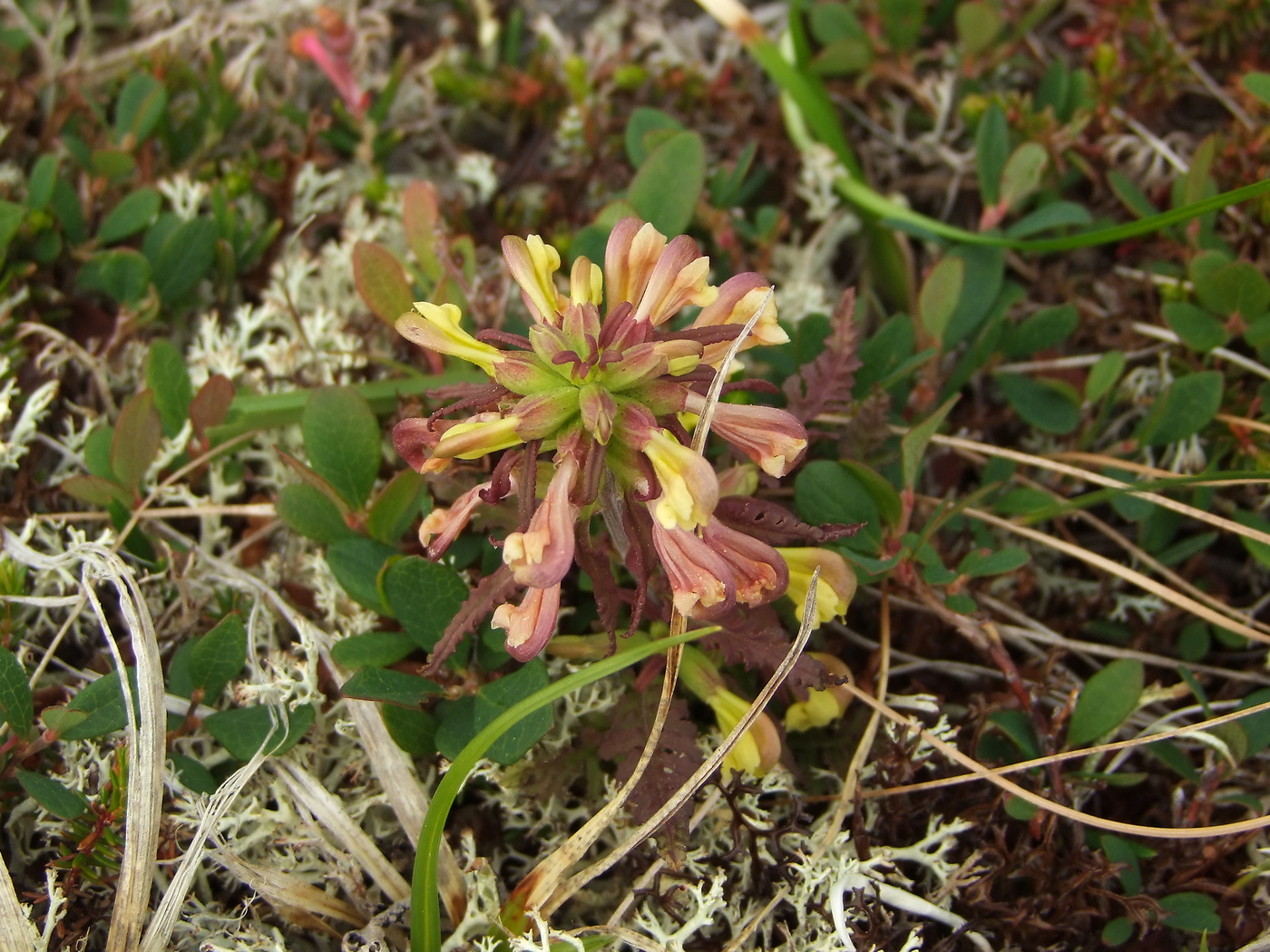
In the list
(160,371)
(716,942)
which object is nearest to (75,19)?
(160,371)

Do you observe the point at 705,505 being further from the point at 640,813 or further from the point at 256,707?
the point at 256,707

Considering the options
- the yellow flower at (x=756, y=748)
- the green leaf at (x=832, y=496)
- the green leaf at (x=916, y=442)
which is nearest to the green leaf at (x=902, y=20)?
the green leaf at (x=916, y=442)

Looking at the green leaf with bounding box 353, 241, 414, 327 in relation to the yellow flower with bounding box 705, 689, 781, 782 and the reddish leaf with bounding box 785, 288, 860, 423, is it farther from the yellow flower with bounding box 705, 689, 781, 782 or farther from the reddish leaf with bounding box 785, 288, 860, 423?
the yellow flower with bounding box 705, 689, 781, 782

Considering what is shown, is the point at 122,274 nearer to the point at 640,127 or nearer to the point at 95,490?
the point at 95,490

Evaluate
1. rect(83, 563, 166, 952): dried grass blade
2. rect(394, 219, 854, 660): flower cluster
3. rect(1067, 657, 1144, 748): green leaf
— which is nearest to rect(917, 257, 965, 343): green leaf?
rect(394, 219, 854, 660): flower cluster

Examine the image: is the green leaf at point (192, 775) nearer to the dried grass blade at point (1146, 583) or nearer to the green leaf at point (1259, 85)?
the dried grass blade at point (1146, 583)
